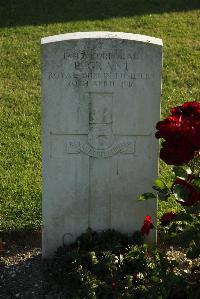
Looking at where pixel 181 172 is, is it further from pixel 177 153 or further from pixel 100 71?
pixel 100 71

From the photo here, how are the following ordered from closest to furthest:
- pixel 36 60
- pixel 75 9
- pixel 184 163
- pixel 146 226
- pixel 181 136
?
1. pixel 181 136
2. pixel 184 163
3. pixel 146 226
4. pixel 36 60
5. pixel 75 9

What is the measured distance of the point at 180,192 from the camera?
412 centimetres

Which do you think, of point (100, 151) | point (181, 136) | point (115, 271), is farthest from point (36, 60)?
point (181, 136)

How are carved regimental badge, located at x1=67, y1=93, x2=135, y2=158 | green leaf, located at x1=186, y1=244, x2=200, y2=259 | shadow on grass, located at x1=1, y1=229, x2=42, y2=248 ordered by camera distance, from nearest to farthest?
green leaf, located at x1=186, y1=244, x2=200, y2=259 → carved regimental badge, located at x1=67, y1=93, x2=135, y2=158 → shadow on grass, located at x1=1, y1=229, x2=42, y2=248

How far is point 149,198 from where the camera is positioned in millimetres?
4398

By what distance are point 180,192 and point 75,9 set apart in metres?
7.42

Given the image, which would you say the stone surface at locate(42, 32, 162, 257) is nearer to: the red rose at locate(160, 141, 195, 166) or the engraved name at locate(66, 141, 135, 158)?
the engraved name at locate(66, 141, 135, 158)

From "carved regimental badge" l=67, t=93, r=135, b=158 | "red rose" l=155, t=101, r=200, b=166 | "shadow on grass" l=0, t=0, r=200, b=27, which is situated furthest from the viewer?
"shadow on grass" l=0, t=0, r=200, b=27

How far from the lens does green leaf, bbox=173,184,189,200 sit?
410 centimetres

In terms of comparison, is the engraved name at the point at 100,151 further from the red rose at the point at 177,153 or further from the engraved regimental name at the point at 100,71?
the red rose at the point at 177,153

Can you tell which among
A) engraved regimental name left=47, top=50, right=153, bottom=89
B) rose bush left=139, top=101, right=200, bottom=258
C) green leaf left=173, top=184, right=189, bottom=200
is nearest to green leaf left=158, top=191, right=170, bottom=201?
rose bush left=139, top=101, right=200, bottom=258

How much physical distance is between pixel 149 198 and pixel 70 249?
2.49ft

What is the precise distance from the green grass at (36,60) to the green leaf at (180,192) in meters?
1.53

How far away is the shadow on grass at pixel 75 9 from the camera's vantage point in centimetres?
1050
